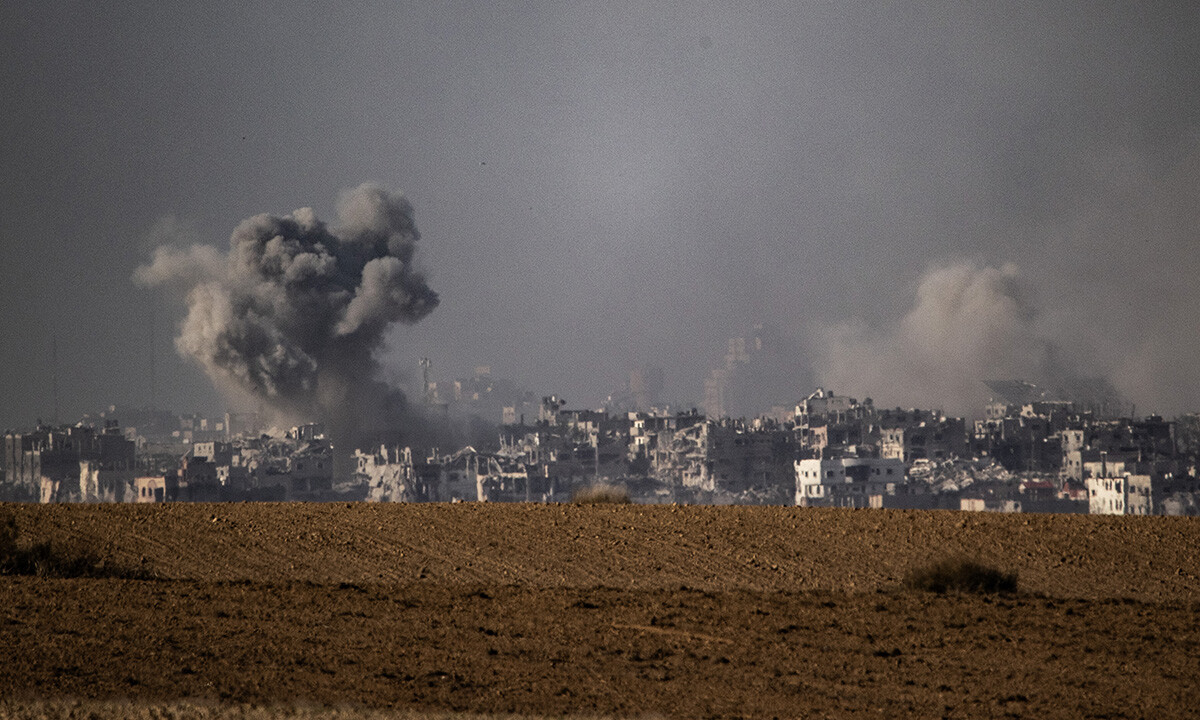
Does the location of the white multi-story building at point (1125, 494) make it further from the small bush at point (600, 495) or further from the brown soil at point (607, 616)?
the brown soil at point (607, 616)

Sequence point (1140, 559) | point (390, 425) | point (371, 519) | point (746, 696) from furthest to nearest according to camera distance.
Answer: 1. point (390, 425)
2. point (371, 519)
3. point (1140, 559)
4. point (746, 696)

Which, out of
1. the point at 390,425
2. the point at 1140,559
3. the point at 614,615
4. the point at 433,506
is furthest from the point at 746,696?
the point at 390,425

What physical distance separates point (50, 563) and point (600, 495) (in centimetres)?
870

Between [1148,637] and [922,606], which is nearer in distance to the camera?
[1148,637]

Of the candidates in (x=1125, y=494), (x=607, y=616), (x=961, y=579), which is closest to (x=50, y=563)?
(x=607, y=616)

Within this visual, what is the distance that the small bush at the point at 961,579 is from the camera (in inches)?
445

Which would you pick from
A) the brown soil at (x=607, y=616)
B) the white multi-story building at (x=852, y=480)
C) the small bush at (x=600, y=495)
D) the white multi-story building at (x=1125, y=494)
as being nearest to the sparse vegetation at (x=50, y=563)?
the brown soil at (x=607, y=616)

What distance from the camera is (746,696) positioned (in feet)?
25.2

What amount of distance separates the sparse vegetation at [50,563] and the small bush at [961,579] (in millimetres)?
6804

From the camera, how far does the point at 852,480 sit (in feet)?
400

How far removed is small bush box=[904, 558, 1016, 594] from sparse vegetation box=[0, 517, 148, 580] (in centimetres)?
680

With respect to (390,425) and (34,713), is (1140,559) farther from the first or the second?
(390,425)

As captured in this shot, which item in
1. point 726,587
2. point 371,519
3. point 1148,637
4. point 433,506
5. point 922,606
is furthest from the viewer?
point 433,506

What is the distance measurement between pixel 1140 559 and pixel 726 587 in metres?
4.65
